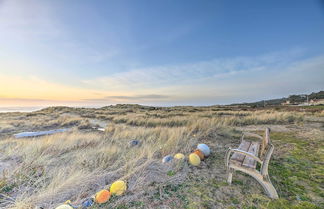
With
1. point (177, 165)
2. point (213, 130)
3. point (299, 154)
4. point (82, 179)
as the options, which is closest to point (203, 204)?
point (177, 165)

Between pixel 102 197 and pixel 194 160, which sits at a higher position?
pixel 194 160

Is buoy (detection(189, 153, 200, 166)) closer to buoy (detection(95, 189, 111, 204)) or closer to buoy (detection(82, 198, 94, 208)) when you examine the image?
buoy (detection(95, 189, 111, 204))

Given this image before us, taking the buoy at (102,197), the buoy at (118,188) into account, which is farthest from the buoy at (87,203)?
the buoy at (118,188)

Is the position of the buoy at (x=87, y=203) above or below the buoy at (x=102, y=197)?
below

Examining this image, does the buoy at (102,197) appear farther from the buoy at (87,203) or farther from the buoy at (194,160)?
the buoy at (194,160)

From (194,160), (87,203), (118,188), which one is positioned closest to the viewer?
(87,203)

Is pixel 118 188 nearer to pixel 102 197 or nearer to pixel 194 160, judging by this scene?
pixel 102 197

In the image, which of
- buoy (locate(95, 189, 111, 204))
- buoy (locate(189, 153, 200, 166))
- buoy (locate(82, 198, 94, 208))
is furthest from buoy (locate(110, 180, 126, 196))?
buoy (locate(189, 153, 200, 166))

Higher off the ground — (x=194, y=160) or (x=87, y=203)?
(x=194, y=160)

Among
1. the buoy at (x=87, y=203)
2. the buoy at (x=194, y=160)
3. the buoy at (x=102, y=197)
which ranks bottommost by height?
the buoy at (x=87, y=203)

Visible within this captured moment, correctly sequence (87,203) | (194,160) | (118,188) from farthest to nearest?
1. (194,160)
2. (118,188)
3. (87,203)

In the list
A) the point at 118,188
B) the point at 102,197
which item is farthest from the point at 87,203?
the point at 118,188

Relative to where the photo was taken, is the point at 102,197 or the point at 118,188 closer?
the point at 102,197

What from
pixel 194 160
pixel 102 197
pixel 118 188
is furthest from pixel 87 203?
pixel 194 160
